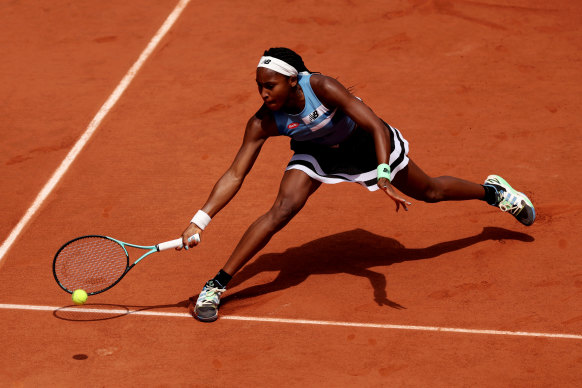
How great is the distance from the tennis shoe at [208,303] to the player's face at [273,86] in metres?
1.39

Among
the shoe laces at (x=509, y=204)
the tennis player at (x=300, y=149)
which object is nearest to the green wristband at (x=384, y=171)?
the tennis player at (x=300, y=149)

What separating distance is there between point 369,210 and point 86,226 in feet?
8.21

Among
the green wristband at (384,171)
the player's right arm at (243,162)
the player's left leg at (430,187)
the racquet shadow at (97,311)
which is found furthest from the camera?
the player's left leg at (430,187)

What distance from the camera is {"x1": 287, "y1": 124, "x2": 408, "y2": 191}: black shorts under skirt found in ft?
21.7

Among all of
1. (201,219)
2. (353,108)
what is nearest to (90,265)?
(201,219)

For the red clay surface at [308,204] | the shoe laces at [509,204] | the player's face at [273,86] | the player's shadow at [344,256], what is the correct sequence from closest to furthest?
1. the red clay surface at [308,204]
2. the player's face at [273,86]
3. the player's shadow at [344,256]
4. the shoe laces at [509,204]

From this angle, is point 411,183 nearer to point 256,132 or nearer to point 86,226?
point 256,132

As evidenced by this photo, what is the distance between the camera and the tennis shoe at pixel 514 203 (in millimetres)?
7336

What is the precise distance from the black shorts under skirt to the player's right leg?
150 millimetres

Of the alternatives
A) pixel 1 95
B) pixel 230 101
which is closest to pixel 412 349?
pixel 230 101

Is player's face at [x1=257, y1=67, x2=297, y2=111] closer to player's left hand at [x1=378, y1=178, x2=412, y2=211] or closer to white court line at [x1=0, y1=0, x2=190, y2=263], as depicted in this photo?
player's left hand at [x1=378, y1=178, x2=412, y2=211]

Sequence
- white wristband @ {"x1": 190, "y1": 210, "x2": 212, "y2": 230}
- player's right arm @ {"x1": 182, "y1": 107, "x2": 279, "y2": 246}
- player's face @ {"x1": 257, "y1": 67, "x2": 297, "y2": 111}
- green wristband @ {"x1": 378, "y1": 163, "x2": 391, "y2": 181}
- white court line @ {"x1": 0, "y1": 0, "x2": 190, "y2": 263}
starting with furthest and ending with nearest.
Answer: white court line @ {"x1": 0, "y1": 0, "x2": 190, "y2": 263}, player's right arm @ {"x1": 182, "y1": 107, "x2": 279, "y2": 246}, white wristband @ {"x1": 190, "y1": 210, "x2": 212, "y2": 230}, player's face @ {"x1": 257, "y1": 67, "x2": 297, "y2": 111}, green wristband @ {"x1": 378, "y1": 163, "x2": 391, "y2": 181}

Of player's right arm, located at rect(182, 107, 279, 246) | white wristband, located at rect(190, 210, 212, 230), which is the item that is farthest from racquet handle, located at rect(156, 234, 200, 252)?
player's right arm, located at rect(182, 107, 279, 246)

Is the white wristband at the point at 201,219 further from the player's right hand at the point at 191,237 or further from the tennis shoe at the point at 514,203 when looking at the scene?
the tennis shoe at the point at 514,203
